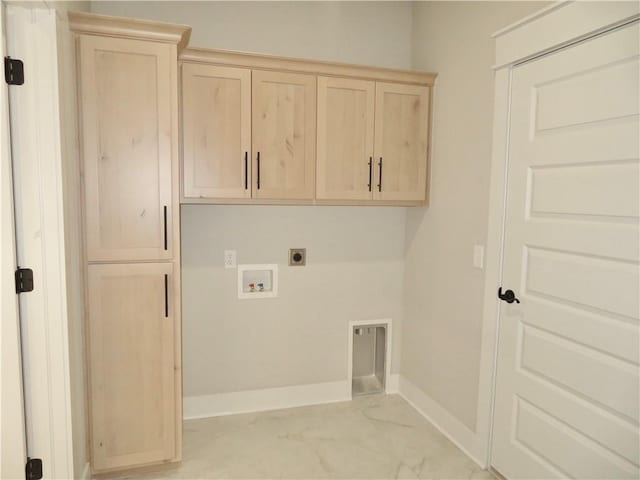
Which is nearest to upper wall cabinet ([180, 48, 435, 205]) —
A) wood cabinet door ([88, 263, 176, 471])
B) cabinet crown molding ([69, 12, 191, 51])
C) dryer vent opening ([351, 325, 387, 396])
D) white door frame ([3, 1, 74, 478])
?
cabinet crown molding ([69, 12, 191, 51])

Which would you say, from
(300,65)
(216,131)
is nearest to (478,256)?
(300,65)

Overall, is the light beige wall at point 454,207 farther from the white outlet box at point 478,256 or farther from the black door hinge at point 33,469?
the black door hinge at point 33,469

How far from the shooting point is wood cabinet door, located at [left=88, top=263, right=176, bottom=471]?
2.12 m

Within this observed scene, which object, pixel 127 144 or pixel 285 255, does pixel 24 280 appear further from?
pixel 285 255

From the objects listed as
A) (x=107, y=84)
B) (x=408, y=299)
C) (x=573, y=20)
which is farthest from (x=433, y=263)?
(x=107, y=84)

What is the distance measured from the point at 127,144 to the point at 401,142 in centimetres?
163

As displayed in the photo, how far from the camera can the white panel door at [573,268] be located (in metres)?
1.65

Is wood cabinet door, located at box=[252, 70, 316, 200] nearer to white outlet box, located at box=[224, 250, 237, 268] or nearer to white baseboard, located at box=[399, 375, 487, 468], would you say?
white outlet box, located at box=[224, 250, 237, 268]

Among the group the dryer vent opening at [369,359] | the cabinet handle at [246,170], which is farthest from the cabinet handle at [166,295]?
the dryer vent opening at [369,359]

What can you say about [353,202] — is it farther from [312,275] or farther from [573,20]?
[573,20]

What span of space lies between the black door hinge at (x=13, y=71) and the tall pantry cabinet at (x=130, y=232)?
0.33m

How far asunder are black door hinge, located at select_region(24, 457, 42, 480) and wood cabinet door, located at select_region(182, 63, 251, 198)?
1.40 meters

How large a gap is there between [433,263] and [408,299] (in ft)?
1.43

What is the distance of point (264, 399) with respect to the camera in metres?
3.04
